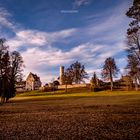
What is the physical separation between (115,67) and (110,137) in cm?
→ 10998

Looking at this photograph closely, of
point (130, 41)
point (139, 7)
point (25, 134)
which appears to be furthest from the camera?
point (130, 41)

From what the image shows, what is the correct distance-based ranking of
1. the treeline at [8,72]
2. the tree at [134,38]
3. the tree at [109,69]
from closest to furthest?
the tree at [134,38] < the treeline at [8,72] < the tree at [109,69]

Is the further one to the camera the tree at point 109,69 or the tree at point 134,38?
the tree at point 109,69

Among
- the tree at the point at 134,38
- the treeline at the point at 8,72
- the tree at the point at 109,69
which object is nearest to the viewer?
the tree at the point at 134,38

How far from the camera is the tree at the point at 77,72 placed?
497 feet

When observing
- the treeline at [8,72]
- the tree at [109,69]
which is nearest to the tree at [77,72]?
the tree at [109,69]

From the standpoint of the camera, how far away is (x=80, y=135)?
13.1m

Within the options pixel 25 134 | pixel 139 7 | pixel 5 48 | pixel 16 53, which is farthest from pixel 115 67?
pixel 25 134

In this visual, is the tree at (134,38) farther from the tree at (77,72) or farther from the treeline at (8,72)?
the tree at (77,72)

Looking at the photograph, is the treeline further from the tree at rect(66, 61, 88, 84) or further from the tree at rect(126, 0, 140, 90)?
the tree at rect(66, 61, 88, 84)

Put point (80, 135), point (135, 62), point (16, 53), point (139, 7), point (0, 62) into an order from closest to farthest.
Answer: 1. point (80, 135)
2. point (139, 7)
3. point (135, 62)
4. point (0, 62)
5. point (16, 53)

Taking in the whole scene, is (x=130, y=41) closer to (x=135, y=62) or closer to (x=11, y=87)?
(x=135, y=62)

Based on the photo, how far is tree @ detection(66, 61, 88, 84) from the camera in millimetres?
151625

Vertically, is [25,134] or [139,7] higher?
[139,7]
